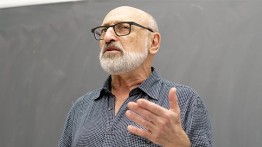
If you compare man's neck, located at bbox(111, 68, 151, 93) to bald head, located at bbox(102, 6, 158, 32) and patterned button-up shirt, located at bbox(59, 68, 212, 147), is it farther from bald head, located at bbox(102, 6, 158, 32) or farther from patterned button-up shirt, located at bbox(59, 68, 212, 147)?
bald head, located at bbox(102, 6, 158, 32)

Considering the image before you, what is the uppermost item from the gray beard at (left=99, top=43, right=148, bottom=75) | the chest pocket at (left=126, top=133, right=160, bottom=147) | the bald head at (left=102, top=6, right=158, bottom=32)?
the bald head at (left=102, top=6, right=158, bottom=32)

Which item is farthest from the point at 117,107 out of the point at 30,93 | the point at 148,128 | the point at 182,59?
the point at 30,93

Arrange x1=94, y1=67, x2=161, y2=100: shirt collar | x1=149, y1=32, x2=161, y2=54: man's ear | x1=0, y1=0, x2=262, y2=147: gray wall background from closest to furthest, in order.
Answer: x1=94, y1=67, x2=161, y2=100: shirt collar → x1=149, y1=32, x2=161, y2=54: man's ear → x1=0, y1=0, x2=262, y2=147: gray wall background

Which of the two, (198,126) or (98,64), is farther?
(98,64)

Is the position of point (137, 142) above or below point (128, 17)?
below

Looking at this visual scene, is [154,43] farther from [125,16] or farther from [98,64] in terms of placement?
[98,64]

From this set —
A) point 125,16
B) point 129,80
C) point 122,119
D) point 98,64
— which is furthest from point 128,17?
point 98,64

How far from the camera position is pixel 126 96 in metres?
1.30

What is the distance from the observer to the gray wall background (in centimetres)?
162

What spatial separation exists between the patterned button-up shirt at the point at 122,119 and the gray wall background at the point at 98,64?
16.8 inches

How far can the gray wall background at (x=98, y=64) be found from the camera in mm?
1619

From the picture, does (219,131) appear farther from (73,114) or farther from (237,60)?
(73,114)

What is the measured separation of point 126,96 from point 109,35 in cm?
23

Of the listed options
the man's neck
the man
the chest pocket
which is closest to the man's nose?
the man
